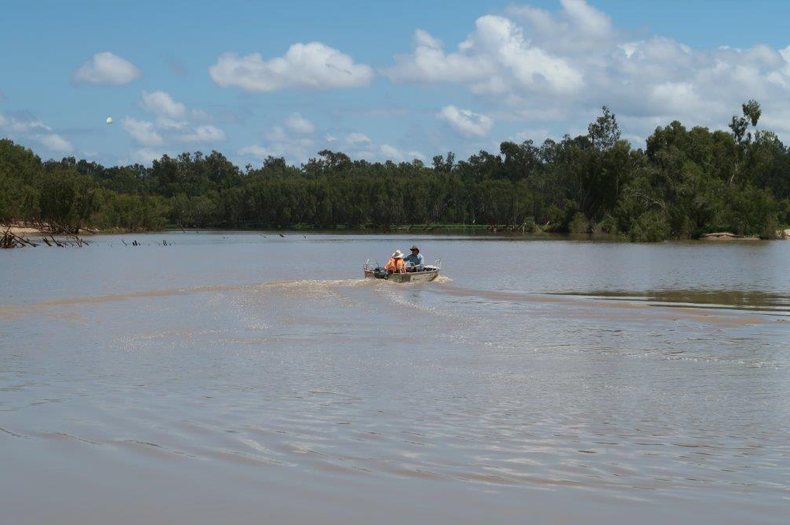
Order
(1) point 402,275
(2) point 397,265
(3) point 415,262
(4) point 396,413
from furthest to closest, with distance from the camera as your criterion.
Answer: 1. (3) point 415,262
2. (2) point 397,265
3. (1) point 402,275
4. (4) point 396,413

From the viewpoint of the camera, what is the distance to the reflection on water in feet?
31.1

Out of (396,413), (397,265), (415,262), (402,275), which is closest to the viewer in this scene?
(396,413)

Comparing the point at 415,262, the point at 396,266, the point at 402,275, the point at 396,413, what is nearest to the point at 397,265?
the point at 396,266

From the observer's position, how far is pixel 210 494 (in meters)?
9.70

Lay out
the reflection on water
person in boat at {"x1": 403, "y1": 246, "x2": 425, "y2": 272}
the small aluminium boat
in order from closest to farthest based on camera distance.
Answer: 1. the reflection on water
2. the small aluminium boat
3. person in boat at {"x1": 403, "y1": 246, "x2": 425, "y2": 272}

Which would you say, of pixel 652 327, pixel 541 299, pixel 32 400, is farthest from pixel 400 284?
pixel 32 400

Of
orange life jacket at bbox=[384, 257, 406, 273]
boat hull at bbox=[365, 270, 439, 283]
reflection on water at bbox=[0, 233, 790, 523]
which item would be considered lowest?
reflection on water at bbox=[0, 233, 790, 523]

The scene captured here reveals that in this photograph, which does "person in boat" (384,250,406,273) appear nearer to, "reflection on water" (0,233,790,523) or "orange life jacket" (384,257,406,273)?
"orange life jacket" (384,257,406,273)

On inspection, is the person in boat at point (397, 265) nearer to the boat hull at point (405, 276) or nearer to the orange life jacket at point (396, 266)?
the orange life jacket at point (396, 266)

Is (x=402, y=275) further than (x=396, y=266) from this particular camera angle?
No

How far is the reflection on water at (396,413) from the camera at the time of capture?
948cm

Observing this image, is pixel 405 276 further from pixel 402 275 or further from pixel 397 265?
pixel 397 265

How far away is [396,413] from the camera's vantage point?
13945mm

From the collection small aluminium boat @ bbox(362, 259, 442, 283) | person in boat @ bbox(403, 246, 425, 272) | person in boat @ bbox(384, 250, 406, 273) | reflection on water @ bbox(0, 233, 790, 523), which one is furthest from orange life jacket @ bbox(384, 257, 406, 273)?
reflection on water @ bbox(0, 233, 790, 523)
